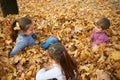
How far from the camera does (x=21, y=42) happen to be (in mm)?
4727

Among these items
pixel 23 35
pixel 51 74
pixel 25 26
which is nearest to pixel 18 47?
pixel 23 35

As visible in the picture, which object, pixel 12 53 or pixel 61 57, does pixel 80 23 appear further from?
pixel 61 57

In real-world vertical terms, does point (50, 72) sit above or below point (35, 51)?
above

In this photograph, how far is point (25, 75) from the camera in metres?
4.15

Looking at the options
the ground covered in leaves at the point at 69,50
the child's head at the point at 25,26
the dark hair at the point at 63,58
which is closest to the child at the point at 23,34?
the child's head at the point at 25,26

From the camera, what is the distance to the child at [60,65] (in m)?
3.27

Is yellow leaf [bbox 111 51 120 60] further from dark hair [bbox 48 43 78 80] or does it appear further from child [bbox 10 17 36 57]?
child [bbox 10 17 36 57]

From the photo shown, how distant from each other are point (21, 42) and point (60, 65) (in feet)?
5.30

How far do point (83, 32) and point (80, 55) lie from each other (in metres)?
1.28

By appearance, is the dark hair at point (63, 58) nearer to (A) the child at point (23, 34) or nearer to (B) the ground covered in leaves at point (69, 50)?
(B) the ground covered in leaves at point (69, 50)

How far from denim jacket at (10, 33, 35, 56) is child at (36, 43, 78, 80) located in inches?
51.6

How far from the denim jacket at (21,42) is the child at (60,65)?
131cm

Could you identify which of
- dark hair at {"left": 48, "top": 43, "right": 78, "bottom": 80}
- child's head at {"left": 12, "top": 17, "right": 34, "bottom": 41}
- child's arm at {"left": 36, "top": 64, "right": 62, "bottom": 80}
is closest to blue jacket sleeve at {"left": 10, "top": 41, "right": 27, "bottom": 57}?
child's head at {"left": 12, "top": 17, "right": 34, "bottom": 41}

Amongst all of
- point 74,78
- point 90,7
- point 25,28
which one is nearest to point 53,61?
point 74,78
